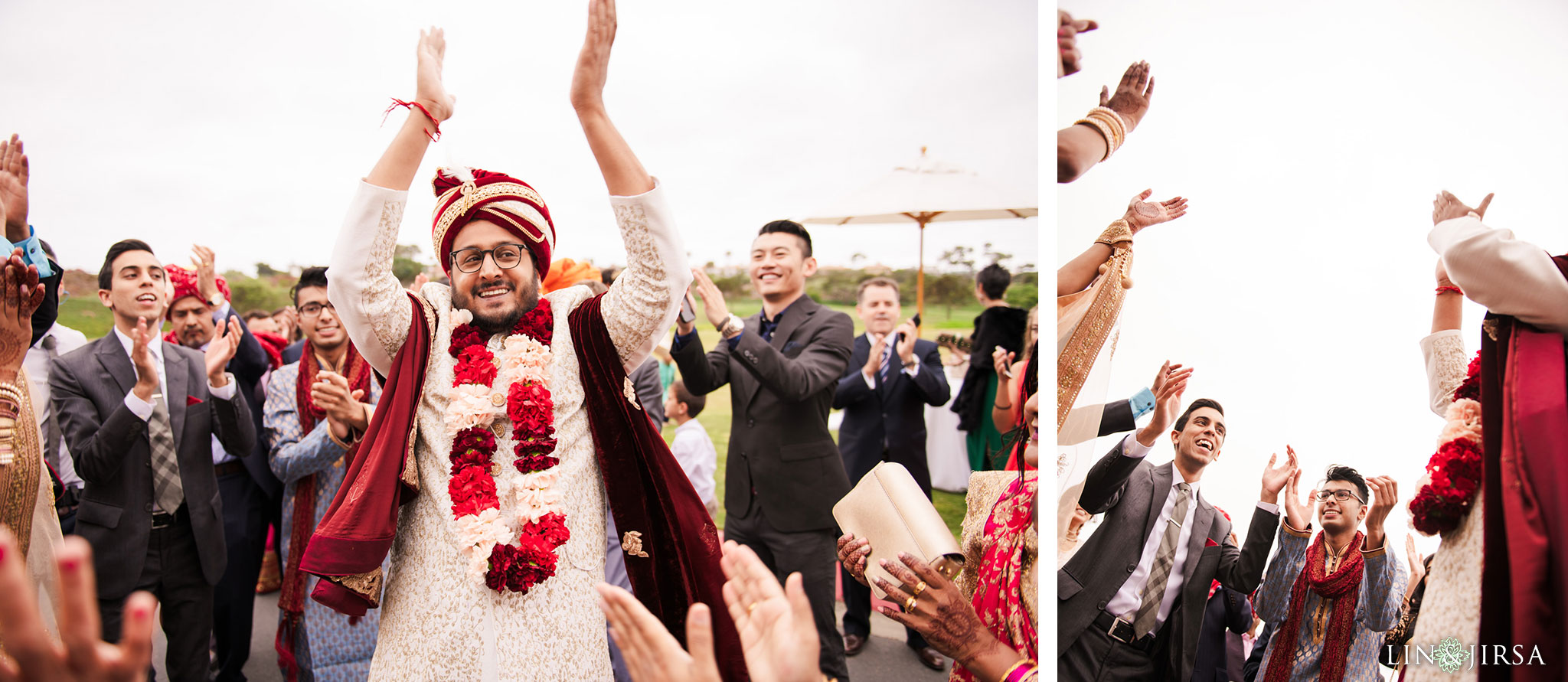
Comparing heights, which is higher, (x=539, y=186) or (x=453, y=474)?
(x=539, y=186)

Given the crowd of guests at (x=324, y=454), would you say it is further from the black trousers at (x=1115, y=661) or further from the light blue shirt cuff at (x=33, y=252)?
the black trousers at (x=1115, y=661)

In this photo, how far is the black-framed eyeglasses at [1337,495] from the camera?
2.02 metres

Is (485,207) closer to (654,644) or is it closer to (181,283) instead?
(654,644)

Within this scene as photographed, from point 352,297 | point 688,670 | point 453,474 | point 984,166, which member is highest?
point 984,166

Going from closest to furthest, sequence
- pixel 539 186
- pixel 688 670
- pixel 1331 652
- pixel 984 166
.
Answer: pixel 688 670 < pixel 1331 652 < pixel 539 186 < pixel 984 166

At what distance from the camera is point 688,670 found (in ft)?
3.93

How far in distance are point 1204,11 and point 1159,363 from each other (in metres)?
1.01

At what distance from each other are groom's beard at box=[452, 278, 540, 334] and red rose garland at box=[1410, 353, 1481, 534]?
2.26m

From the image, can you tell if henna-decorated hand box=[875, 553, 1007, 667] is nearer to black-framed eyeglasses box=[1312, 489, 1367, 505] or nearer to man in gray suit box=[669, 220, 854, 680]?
black-framed eyeglasses box=[1312, 489, 1367, 505]

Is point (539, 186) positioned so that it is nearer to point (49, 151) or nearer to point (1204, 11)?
point (49, 151)

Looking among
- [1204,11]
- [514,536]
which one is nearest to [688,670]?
[514,536]

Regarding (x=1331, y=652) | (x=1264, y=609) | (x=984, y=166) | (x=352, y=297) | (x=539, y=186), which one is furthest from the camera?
(x=984, y=166)

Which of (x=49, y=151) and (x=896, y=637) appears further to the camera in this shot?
(x=896, y=637)

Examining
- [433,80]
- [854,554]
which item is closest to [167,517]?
[433,80]
